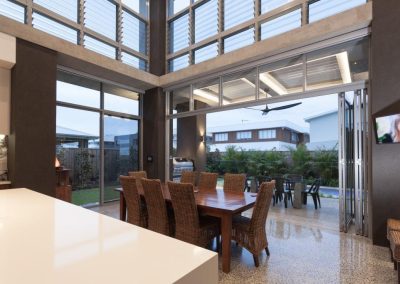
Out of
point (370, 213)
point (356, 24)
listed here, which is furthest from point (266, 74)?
point (370, 213)

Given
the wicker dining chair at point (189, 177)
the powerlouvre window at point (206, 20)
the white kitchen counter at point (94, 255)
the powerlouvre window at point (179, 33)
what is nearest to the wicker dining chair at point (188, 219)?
the white kitchen counter at point (94, 255)

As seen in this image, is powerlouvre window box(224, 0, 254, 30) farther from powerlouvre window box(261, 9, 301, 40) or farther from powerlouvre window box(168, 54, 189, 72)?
powerlouvre window box(168, 54, 189, 72)

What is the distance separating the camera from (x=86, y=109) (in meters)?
6.17

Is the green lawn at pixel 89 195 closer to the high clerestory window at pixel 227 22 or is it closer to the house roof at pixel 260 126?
the house roof at pixel 260 126

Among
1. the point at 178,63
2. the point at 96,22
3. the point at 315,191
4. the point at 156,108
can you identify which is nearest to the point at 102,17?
the point at 96,22

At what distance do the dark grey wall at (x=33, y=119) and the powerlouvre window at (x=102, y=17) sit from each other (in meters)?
1.66

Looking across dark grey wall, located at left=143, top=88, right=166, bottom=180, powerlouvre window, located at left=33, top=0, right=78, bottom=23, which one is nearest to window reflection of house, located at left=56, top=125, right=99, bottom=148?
dark grey wall, located at left=143, top=88, right=166, bottom=180

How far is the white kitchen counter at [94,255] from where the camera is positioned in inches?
30.2

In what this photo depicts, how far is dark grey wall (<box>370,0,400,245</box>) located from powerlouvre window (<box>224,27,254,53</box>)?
2437 millimetres

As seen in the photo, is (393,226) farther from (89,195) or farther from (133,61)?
(133,61)

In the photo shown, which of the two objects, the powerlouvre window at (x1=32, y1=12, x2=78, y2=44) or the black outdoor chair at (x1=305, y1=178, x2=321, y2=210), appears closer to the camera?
the powerlouvre window at (x1=32, y1=12, x2=78, y2=44)

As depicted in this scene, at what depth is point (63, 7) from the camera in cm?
550

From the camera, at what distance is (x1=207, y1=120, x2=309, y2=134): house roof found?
19.6ft

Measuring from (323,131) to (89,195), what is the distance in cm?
585
